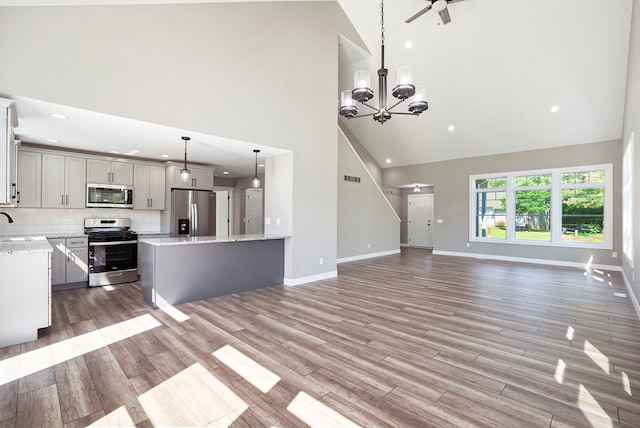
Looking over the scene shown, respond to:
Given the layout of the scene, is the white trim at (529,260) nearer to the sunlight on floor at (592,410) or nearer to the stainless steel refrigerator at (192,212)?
the sunlight on floor at (592,410)

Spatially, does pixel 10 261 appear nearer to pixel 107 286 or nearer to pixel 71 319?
pixel 71 319

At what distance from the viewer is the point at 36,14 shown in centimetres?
288

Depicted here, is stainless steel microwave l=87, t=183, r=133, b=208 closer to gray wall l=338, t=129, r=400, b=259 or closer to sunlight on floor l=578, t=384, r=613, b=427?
gray wall l=338, t=129, r=400, b=259

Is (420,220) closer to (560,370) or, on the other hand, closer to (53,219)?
(560,370)

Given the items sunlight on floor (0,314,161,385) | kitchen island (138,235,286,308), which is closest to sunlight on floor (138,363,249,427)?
sunlight on floor (0,314,161,385)

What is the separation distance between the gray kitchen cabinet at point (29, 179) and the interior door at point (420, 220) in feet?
36.4

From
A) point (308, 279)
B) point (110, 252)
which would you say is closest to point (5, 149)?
point (110, 252)

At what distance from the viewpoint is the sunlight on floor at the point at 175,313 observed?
3648 millimetres

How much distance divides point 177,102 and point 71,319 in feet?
9.74

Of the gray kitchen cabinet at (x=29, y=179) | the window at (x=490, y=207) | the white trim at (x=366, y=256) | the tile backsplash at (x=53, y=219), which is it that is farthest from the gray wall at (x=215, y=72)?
the window at (x=490, y=207)

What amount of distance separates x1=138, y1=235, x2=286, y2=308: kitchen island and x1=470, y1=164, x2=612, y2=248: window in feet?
23.1

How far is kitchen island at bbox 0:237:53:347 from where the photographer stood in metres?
2.88

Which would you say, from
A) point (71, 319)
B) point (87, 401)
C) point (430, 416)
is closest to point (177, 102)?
point (71, 319)

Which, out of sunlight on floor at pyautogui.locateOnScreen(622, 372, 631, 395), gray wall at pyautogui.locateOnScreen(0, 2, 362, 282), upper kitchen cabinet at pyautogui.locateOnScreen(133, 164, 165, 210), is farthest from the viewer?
upper kitchen cabinet at pyautogui.locateOnScreen(133, 164, 165, 210)
